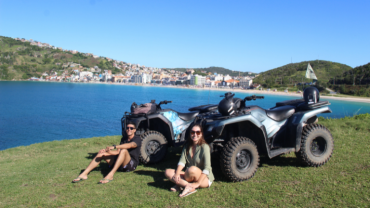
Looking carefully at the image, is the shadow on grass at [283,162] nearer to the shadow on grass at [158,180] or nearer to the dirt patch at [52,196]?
the shadow on grass at [158,180]

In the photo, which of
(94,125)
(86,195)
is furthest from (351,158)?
(94,125)

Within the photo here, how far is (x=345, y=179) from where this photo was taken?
4.62 metres

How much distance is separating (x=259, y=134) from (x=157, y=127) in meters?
2.96

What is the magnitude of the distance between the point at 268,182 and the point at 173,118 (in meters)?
3.05

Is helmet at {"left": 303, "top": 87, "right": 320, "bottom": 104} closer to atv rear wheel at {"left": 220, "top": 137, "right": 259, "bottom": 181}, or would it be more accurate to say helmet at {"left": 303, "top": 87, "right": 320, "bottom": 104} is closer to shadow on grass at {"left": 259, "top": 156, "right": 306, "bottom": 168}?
shadow on grass at {"left": 259, "top": 156, "right": 306, "bottom": 168}

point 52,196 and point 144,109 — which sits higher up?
point 144,109

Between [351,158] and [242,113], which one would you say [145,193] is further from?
[351,158]

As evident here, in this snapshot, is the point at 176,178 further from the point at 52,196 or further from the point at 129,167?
the point at 52,196

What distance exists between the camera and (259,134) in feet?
16.8

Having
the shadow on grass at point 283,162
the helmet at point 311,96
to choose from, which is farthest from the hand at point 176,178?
the helmet at point 311,96

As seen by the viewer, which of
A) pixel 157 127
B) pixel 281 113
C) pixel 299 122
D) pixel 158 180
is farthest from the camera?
pixel 157 127

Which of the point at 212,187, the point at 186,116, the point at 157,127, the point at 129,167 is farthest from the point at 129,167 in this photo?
the point at 186,116

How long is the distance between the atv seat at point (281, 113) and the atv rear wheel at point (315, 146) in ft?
1.51

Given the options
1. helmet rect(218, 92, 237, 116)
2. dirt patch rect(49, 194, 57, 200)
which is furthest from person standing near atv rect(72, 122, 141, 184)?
helmet rect(218, 92, 237, 116)
